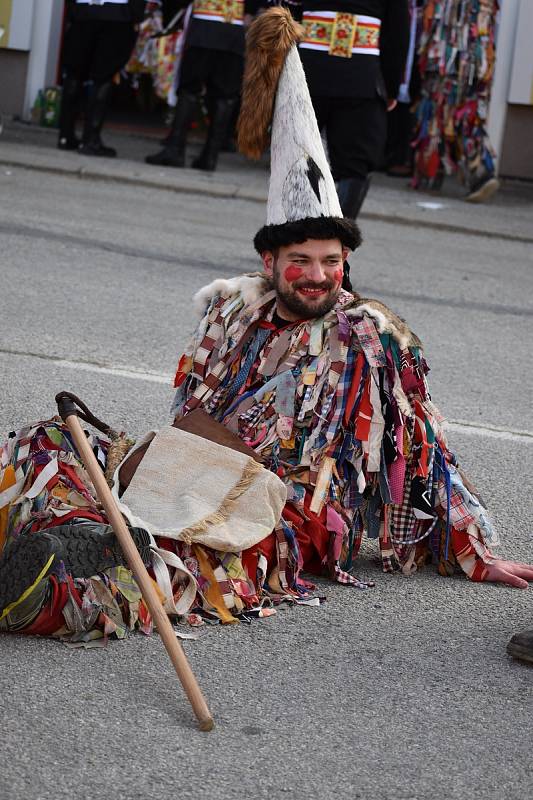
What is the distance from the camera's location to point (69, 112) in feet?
39.7

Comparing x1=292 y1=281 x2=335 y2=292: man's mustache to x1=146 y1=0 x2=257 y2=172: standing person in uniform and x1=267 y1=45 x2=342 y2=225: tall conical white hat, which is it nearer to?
x1=267 y1=45 x2=342 y2=225: tall conical white hat

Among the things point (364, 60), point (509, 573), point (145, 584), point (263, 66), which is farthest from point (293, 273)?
point (364, 60)

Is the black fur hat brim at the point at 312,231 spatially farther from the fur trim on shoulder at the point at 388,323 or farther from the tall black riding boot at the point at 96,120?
the tall black riding boot at the point at 96,120

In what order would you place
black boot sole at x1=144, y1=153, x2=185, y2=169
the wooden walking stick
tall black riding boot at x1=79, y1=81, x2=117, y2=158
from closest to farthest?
the wooden walking stick, tall black riding boot at x1=79, y1=81, x2=117, y2=158, black boot sole at x1=144, y1=153, x2=185, y2=169

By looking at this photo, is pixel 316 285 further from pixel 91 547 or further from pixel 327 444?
pixel 91 547

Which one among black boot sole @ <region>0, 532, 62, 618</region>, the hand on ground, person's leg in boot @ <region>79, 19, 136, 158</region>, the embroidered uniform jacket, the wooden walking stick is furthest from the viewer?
person's leg in boot @ <region>79, 19, 136, 158</region>

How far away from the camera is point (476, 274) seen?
8969 mm

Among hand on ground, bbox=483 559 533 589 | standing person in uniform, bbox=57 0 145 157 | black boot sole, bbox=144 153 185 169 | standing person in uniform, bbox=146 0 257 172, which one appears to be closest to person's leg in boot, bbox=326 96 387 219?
standing person in uniform, bbox=146 0 257 172

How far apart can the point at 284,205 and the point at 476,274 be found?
5334mm

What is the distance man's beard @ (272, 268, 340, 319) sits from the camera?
3783 mm

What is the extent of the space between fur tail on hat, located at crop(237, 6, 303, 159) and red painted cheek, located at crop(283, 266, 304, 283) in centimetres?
42

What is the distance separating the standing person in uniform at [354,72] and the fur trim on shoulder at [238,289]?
3.83 m

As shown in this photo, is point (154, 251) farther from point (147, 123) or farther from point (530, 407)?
point (147, 123)

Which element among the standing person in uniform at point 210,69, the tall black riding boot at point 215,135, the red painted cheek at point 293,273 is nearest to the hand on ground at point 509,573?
the red painted cheek at point 293,273
